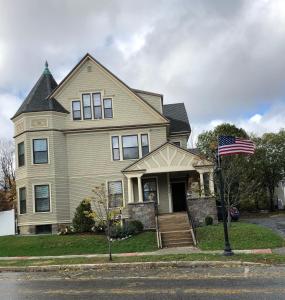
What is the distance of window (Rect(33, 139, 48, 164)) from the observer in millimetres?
30922

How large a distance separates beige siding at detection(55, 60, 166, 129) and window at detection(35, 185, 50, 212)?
4.32 metres

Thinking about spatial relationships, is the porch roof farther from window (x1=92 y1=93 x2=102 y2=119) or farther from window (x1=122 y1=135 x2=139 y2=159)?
window (x1=92 y1=93 x2=102 y2=119)

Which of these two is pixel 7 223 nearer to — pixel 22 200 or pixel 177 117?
pixel 22 200

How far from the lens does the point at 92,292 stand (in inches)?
432

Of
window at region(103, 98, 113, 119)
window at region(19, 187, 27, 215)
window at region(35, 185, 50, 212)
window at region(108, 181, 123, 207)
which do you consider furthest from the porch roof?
window at region(19, 187, 27, 215)

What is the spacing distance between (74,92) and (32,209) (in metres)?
8.10

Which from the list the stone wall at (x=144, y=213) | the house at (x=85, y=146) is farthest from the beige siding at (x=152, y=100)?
the stone wall at (x=144, y=213)

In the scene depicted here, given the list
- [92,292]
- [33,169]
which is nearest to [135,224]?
[33,169]

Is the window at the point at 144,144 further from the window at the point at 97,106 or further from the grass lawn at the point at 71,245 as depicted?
the grass lawn at the point at 71,245

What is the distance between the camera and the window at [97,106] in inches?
1268

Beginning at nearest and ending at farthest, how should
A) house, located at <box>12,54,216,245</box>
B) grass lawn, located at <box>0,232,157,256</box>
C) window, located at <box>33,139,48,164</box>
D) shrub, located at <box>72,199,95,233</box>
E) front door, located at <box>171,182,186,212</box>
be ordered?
grass lawn, located at <box>0,232,157,256</box> → shrub, located at <box>72,199,95,233</box> → house, located at <box>12,54,216,245</box> → window, located at <box>33,139,48,164</box> → front door, located at <box>171,182,186,212</box>

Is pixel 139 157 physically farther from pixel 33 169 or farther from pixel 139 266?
pixel 139 266

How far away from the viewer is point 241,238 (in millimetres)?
21984

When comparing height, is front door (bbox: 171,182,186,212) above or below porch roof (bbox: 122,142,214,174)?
below
